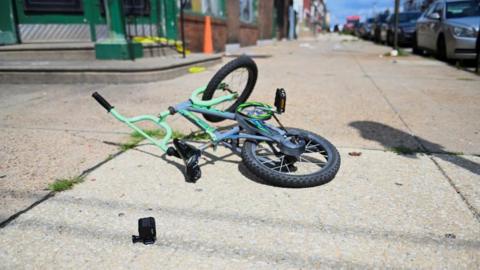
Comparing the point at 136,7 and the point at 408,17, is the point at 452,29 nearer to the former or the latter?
the point at 136,7

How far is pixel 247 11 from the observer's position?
60.5 feet

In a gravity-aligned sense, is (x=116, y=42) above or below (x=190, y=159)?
above

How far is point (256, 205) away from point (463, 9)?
1046 cm

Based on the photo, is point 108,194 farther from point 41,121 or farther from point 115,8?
point 115,8

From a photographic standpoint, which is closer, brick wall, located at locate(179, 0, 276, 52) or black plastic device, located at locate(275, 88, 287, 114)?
black plastic device, located at locate(275, 88, 287, 114)

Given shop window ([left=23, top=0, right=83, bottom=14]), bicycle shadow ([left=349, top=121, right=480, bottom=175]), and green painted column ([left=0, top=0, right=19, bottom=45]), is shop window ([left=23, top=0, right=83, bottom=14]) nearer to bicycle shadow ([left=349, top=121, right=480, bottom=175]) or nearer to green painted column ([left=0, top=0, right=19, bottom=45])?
green painted column ([left=0, top=0, right=19, bottom=45])

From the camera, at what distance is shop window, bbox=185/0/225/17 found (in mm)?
11211

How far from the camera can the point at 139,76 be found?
6539 mm

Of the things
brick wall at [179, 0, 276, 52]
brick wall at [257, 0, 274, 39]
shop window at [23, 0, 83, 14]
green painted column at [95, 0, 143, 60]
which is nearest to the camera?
green painted column at [95, 0, 143, 60]

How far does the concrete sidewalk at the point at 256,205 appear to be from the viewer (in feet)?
6.36

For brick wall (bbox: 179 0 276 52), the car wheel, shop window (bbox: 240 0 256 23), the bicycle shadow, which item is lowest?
the bicycle shadow

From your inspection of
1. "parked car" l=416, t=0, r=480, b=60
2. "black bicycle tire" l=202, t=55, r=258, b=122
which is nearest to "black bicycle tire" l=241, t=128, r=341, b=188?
"black bicycle tire" l=202, t=55, r=258, b=122

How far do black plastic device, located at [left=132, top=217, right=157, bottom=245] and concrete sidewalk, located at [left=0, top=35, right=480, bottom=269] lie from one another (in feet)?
0.14

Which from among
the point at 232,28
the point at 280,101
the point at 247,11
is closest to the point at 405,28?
the point at 247,11
